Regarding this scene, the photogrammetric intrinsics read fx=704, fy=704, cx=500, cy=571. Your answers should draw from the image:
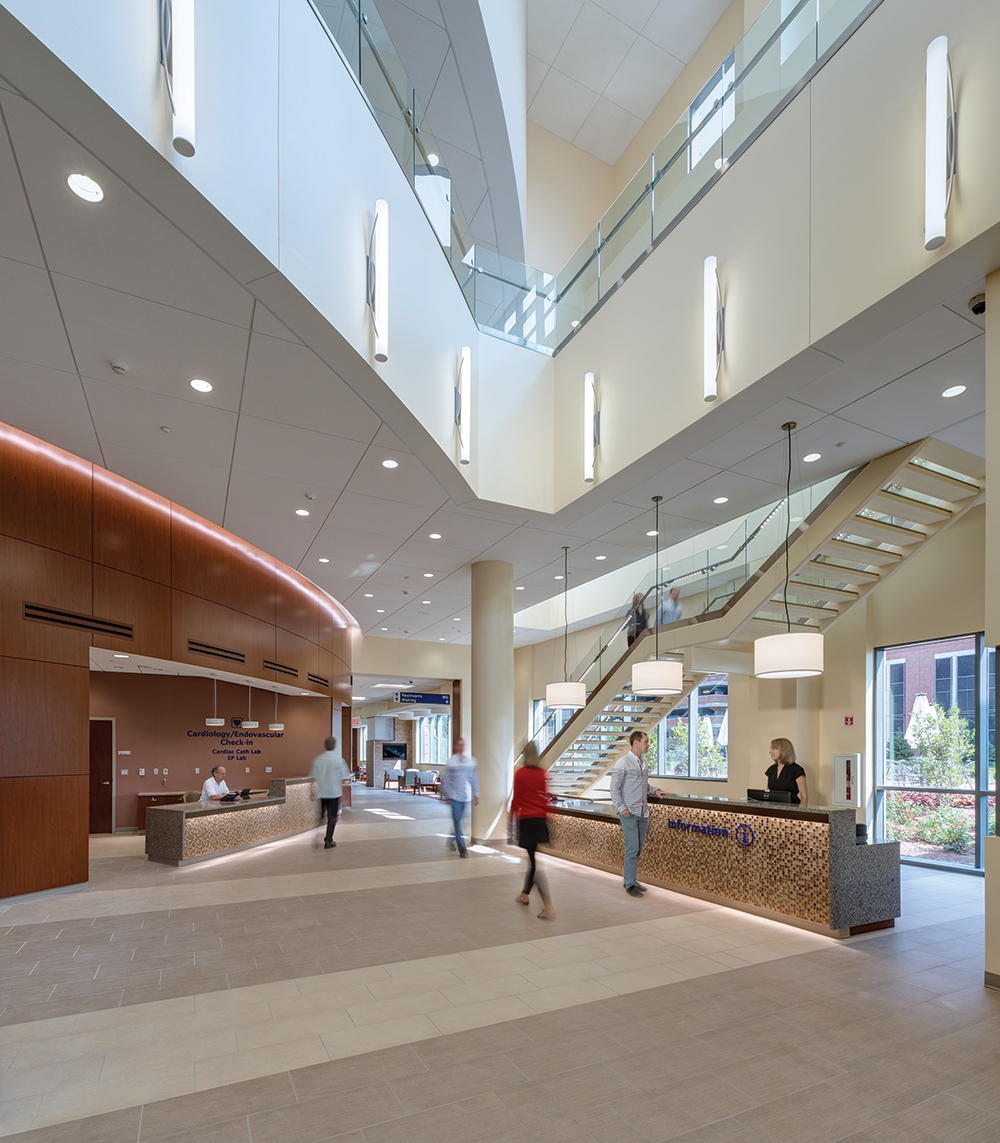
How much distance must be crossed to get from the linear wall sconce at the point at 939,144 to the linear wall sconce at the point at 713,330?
2273 millimetres

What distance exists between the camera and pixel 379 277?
624 cm

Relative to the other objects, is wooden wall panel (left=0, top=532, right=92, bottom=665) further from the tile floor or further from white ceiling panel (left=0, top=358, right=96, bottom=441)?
the tile floor

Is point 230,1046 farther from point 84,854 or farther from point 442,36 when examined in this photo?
point 442,36

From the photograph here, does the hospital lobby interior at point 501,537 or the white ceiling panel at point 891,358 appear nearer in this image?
the hospital lobby interior at point 501,537

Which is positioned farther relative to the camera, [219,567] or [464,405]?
[219,567]

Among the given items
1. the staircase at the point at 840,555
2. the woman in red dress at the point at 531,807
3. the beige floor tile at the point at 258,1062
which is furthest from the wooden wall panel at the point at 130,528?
the staircase at the point at 840,555

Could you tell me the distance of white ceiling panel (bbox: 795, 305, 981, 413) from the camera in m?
5.63

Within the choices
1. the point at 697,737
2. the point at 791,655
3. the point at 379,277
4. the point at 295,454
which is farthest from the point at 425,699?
the point at 379,277

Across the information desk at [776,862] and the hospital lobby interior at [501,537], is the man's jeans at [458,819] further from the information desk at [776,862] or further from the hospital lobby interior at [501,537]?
the information desk at [776,862]

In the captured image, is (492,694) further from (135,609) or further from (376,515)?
(135,609)

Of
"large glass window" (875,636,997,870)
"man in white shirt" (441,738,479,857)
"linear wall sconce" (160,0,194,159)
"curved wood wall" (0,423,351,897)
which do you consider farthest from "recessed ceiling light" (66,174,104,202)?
"large glass window" (875,636,997,870)

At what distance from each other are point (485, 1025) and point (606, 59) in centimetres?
1766

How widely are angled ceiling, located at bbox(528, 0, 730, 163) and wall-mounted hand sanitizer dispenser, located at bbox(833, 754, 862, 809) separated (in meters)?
14.4

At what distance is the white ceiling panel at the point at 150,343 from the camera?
5.17 metres
